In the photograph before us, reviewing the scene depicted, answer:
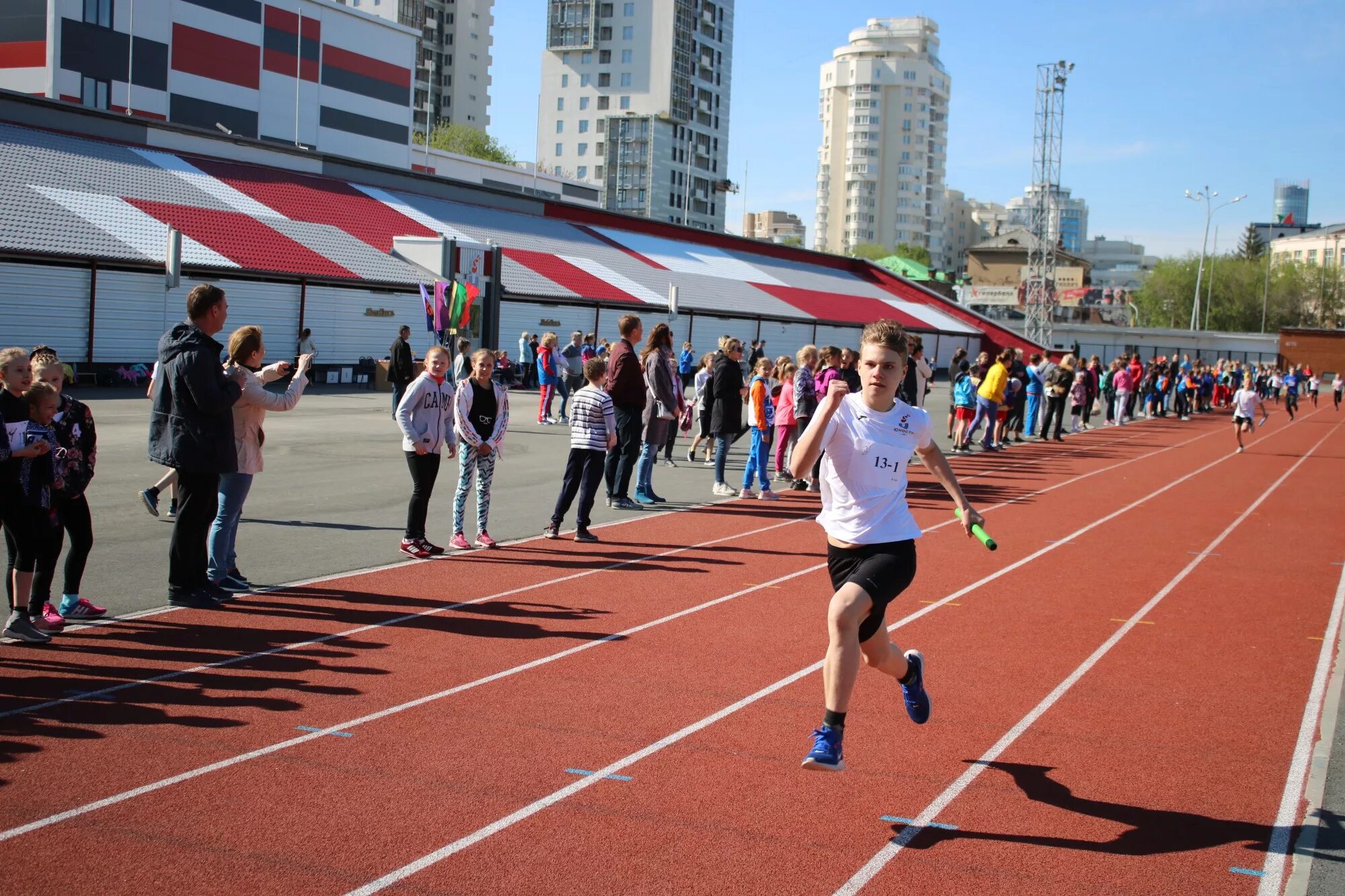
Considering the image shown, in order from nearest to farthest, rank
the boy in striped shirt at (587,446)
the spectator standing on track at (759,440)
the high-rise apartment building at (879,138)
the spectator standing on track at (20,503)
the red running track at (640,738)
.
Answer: the red running track at (640,738), the spectator standing on track at (20,503), the boy in striped shirt at (587,446), the spectator standing on track at (759,440), the high-rise apartment building at (879,138)

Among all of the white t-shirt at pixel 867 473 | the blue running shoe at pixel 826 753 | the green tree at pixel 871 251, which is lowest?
the blue running shoe at pixel 826 753

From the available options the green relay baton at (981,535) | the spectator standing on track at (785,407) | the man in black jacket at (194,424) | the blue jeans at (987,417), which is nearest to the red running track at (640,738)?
the man in black jacket at (194,424)

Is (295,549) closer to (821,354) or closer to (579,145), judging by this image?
(821,354)

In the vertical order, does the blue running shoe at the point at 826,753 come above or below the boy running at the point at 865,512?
below

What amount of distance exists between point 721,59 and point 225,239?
101848 millimetres

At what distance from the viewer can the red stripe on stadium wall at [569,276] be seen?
3928 cm

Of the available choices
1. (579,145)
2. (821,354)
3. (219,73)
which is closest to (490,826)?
(821,354)

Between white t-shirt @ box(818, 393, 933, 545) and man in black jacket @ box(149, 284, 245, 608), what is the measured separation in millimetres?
4413

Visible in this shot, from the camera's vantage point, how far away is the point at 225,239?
29.7 m

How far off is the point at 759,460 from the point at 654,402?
1915 mm

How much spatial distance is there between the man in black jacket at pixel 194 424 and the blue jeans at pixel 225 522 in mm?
263

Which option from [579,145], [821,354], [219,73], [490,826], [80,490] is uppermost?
[579,145]

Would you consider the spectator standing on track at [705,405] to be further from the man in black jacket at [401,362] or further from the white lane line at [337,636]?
the white lane line at [337,636]

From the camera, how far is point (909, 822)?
4906 millimetres
